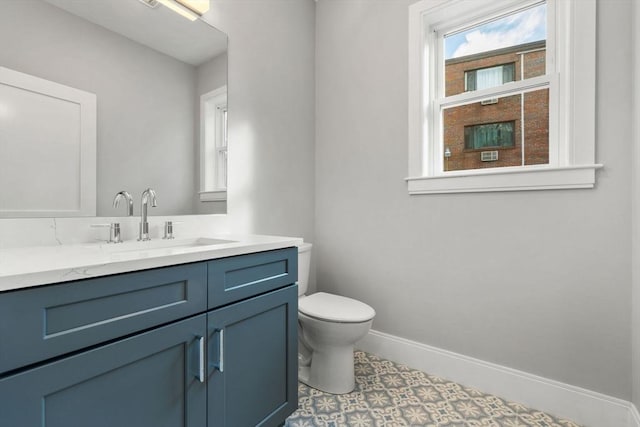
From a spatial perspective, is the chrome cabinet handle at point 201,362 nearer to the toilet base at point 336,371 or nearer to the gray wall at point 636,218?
the toilet base at point 336,371

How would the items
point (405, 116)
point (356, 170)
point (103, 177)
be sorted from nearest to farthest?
point (103, 177)
point (405, 116)
point (356, 170)

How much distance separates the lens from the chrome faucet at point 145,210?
4.57 ft

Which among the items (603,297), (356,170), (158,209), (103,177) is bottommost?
(603,297)

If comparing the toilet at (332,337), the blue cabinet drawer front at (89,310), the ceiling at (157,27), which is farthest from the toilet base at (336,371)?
the ceiling at (157,27)

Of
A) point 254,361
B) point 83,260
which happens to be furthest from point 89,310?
point 254,361

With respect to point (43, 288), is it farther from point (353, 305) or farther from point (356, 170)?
point (356, 170)

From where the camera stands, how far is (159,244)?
1.39 meters

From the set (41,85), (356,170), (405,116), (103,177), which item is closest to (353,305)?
(356,170)

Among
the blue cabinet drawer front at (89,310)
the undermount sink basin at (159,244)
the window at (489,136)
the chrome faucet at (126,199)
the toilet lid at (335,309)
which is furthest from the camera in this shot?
the window at (489,136)

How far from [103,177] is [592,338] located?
232 centimetres

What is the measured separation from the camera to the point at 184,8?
61.5 inches

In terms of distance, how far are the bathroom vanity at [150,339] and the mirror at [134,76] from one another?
1.35 feet

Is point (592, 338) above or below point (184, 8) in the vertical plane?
below

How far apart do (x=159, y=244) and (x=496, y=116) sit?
191 cm
